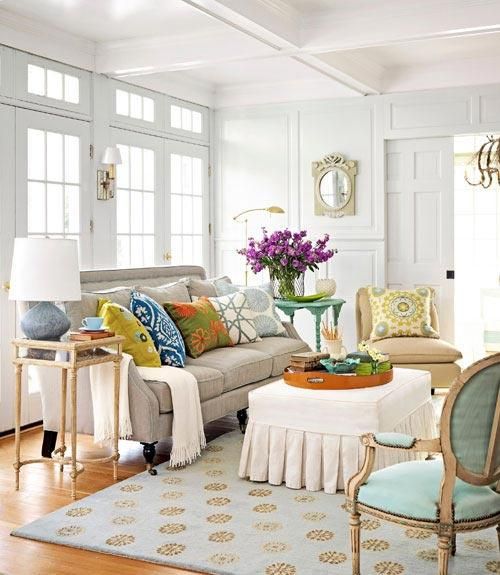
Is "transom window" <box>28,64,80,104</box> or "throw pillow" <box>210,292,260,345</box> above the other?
"transom window" <box>28,64,80,104</box>

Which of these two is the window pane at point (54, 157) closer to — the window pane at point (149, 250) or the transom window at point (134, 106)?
the transom window at point (134, 106)

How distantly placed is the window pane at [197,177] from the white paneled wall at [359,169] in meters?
0.25

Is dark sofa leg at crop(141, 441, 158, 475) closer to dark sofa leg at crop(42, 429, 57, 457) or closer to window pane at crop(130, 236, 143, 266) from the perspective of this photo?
dark sofa leg at crop(42, 429, 57, 457)

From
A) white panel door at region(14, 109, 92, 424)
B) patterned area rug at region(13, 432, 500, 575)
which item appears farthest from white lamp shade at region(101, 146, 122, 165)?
patterned area rug at region(13, 432, 500, 575)

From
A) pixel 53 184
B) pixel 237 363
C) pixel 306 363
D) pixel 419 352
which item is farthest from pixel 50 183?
pixel 419 352

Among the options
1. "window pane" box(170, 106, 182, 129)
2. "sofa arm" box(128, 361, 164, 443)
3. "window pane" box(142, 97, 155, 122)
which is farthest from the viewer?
"window pane" box(170, 106, 182, 129)

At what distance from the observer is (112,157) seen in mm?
6012

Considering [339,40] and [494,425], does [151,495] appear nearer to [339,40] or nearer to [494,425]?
[494,425]

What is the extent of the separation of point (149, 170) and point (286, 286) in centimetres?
147

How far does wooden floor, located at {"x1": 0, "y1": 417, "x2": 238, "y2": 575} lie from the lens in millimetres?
3148

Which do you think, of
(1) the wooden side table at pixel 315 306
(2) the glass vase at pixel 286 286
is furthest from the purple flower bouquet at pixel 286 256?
(1) the wooden side table at pixel 315 306

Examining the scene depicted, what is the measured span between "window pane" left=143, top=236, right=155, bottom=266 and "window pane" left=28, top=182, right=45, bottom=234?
50.4 inches

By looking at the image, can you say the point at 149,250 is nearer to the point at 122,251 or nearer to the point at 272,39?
the point at 122,251

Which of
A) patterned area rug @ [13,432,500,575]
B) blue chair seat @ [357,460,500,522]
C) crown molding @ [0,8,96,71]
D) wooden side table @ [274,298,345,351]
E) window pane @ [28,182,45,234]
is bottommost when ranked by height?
patterned area rug @ [13,432,500,575]
